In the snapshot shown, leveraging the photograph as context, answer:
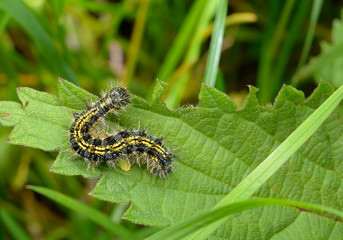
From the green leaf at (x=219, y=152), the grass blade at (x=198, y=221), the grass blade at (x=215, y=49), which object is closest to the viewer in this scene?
the grass blade at (x=198, y=221)

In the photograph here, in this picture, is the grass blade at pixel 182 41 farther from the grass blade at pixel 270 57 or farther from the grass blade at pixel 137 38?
the grass blade at pixel 270 57

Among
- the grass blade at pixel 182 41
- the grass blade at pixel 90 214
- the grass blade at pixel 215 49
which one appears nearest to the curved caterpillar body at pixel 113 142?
the grass blade at pixel 90 214

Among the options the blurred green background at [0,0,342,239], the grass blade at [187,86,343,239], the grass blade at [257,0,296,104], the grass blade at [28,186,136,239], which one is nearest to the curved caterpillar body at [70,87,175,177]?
the grass blade at [28,186,136,239]

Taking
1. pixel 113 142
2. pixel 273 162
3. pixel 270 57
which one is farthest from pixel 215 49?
pixel 273 162

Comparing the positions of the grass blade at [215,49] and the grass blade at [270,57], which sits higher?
the grass blade at [270,57]

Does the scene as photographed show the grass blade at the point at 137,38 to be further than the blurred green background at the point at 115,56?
Yes

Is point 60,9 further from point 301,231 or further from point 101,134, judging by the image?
point 301,231
